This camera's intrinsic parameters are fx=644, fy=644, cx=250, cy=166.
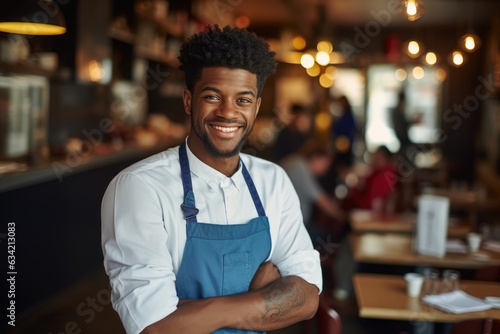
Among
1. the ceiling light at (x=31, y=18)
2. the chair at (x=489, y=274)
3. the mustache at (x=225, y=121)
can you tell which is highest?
the ceiling light at (x=31, y=18)

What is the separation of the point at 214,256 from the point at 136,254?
25 centimetres

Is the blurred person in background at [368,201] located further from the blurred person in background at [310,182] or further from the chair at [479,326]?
the chair at [479,326]

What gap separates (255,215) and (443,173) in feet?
→ 27.2

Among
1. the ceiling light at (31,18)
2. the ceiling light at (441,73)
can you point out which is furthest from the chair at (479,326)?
the ceiling light at (441,73)

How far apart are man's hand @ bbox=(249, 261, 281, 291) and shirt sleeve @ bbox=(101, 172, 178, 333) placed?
0.97 ft

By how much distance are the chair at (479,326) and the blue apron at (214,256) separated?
1.15 meters

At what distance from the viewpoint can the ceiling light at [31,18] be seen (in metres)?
4.00

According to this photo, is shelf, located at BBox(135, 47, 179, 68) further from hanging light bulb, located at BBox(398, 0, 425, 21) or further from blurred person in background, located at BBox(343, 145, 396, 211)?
hanging light bulb, located at BBox(398, 0, 425, 21)

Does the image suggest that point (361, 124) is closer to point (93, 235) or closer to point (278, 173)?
point (93, 235)

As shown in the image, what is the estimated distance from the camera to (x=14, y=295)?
126 inches

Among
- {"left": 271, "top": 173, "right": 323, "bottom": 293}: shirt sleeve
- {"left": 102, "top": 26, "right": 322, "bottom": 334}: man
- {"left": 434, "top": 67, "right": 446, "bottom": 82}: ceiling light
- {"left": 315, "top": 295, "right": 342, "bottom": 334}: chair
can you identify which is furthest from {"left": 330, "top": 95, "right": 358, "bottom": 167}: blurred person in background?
{"left": 102, "top": 26, "right": 322, "bottom": 334}: man

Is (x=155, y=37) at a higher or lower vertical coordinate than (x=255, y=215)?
higher

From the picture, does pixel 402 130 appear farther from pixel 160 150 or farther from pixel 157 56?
pixel 160 150

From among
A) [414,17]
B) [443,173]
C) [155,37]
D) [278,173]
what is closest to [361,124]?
[443,173]
